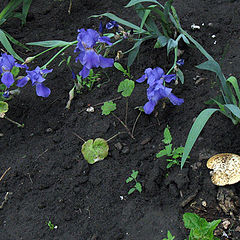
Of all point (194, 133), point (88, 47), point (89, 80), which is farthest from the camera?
point (89, 80)

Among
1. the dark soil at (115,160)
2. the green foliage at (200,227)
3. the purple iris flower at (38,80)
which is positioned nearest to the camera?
the green foliage at (200,227)

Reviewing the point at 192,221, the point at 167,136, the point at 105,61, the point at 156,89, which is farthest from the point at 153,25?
the point at 192,221

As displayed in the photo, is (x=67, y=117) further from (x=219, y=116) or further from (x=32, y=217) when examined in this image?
(x=219, y=116)

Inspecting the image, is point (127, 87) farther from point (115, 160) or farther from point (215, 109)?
point (215, 109)

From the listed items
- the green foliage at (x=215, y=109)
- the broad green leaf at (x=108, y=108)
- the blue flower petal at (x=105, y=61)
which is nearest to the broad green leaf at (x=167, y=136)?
the green foliage at (x=215, y=109)

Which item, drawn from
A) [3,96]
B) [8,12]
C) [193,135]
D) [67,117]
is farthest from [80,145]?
[8,12]

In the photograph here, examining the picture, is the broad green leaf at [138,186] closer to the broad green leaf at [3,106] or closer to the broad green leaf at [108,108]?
the broad green leaf at [108,108]
